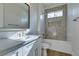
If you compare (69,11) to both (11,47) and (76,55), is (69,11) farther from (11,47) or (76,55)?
(11,47)

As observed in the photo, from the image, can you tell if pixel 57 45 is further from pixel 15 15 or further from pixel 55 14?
pixel 15 15

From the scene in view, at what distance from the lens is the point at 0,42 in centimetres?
86

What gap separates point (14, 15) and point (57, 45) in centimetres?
57

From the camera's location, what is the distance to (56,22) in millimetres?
963

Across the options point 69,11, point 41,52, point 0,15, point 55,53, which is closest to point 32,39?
point 41,52

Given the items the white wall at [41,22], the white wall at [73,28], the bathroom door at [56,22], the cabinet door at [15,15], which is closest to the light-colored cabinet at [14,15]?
the cabinet door at [15,15]

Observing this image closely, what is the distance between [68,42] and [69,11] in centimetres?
34

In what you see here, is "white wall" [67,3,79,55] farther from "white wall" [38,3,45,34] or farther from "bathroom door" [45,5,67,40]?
"white wall" [38,3,45,34]

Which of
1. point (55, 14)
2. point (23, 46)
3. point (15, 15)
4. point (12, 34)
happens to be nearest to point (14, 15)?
point (15, 15)

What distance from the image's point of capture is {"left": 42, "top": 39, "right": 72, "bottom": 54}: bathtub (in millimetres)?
930

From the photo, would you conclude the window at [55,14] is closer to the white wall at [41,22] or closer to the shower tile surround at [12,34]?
the white wall at [41,22]

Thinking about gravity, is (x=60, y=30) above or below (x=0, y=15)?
below

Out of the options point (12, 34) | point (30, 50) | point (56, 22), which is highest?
point (56, 22)

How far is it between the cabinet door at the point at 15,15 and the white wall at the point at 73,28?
0.48 meters
